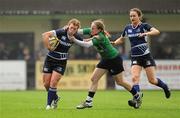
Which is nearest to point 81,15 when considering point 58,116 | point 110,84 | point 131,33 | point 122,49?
point 122,49

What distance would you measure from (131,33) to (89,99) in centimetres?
194

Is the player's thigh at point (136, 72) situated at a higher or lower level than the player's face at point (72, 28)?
lower

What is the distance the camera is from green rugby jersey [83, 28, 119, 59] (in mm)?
15781

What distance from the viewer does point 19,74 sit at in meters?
31.5

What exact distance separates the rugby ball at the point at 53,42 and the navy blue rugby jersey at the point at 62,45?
78mm

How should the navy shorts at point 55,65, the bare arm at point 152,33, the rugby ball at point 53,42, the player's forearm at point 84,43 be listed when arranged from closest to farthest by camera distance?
the player's forearm at point 84,43, the rugby ball at point 53,42, the bare arm at point 152,33, the navy shorts at point 55,65

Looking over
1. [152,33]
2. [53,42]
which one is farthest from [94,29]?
[152,33]

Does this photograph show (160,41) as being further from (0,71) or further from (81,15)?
(0,71)

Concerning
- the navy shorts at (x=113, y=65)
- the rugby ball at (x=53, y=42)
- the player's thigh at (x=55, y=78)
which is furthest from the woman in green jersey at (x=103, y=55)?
the player's thigh at (x=55, y=78)

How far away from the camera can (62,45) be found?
→ 1636 cm

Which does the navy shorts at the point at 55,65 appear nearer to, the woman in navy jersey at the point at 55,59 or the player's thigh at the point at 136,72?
the woman in navy jersey at the point at 55,59

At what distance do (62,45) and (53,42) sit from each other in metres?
0.24

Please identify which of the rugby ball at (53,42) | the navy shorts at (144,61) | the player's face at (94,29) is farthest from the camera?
the navy shorts at (144,61)

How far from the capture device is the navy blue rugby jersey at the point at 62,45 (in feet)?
53.3
